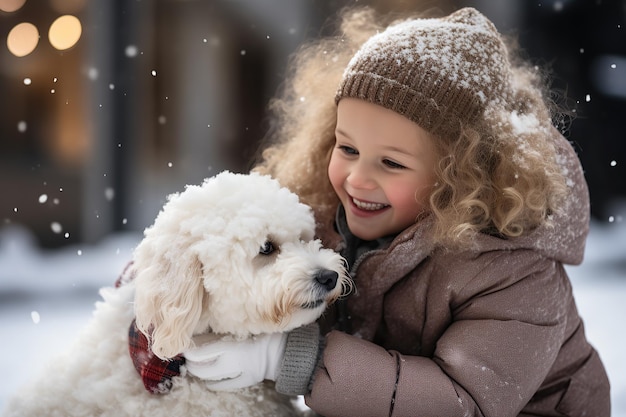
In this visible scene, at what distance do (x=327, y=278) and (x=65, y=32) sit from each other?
4.39 meters

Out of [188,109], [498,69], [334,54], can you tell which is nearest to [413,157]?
[498,69]

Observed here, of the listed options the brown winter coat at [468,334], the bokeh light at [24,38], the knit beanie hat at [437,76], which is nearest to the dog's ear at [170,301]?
the brown winter coat at [468,334]

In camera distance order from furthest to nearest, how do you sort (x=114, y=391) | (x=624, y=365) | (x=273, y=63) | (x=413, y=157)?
(x=273, y=63) → (x=624, y=365) → (x=413, y=157) → (x=114, y=391)

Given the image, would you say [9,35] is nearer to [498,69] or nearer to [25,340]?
[25,340]

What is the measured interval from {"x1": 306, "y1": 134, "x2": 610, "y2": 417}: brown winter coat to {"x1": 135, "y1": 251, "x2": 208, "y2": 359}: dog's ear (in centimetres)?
38

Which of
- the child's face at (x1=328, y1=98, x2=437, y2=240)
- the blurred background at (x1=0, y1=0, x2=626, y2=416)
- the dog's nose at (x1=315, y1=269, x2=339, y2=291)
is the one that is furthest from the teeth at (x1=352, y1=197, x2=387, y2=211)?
the blurred background at (x1=0, y1=0, x2=626, y2=416)

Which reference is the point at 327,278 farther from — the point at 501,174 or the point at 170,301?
the point at 501,174

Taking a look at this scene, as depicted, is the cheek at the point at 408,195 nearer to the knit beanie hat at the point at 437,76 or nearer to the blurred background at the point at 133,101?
the knit beanie hat at the point at 437,76

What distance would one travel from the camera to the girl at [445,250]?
169 centimetres

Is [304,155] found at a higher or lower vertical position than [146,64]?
higher

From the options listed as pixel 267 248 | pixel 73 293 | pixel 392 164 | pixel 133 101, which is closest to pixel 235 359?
pixel 267 248

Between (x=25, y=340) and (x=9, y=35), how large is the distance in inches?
104

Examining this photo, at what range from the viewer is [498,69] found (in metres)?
1.91

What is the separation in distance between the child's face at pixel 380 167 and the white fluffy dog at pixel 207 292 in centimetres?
25
